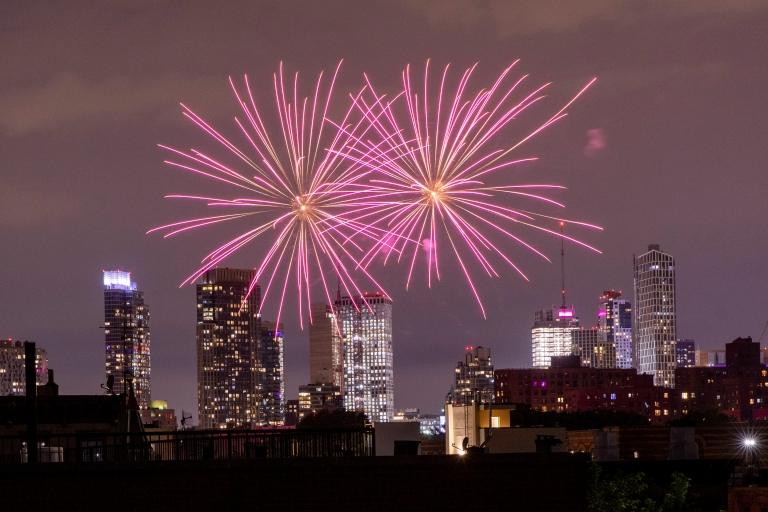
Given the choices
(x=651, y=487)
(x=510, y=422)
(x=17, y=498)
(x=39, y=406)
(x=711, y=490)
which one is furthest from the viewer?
(x=510, y=422)

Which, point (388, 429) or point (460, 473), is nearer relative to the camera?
point (460, 473)

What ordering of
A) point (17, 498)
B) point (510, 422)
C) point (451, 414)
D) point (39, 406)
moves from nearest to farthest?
1. point (17, 498)
2. point (39, 406)
3. point (451, 414)
4. point (510, 422)

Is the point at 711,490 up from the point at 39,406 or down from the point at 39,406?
down

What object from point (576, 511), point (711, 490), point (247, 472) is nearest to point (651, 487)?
point (711, 490)

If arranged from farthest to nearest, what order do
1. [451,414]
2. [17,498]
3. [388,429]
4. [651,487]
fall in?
[451,414] < [651,487] < [388,429] < [17,498]

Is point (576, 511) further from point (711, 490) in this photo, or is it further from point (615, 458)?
point (615, 458)

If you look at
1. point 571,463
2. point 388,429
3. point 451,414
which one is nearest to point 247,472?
point 571,463

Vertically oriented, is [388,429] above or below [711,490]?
above

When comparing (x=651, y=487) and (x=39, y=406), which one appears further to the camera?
(x=39, y=406)

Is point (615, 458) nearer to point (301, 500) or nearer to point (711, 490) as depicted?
point (711, 490)
